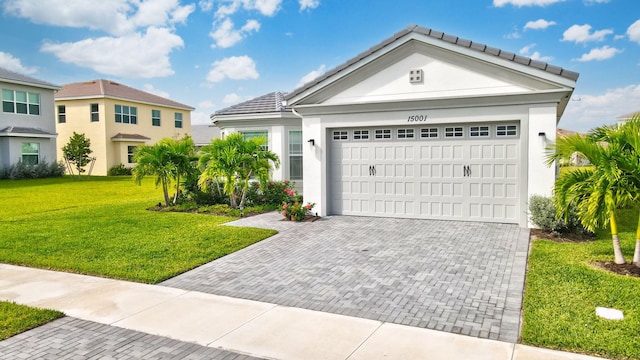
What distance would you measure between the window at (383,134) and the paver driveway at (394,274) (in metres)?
2.81

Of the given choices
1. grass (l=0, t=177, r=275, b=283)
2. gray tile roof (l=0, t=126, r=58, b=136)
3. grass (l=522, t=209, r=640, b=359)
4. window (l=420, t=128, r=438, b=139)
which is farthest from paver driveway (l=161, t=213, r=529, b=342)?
gray tile roof (l=0, t=126, r=58, b=136)

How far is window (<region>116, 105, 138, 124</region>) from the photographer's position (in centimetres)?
3411

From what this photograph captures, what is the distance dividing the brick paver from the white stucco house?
846 cm

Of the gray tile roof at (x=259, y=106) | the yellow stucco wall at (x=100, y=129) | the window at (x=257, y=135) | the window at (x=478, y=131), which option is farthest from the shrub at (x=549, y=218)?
the yellow stucco wall at (x=100, y=129)

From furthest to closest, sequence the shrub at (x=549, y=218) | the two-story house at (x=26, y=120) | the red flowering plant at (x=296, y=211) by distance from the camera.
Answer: the two-story house at (x=26, y=120) → the red flowering plant at (x=296, y=211) → the shrub at (x=549, y=218)

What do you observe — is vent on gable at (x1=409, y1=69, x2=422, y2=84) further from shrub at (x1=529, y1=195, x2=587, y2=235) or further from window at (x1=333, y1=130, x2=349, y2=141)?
shrub at (x1=529, y1=195, x2=587, y2=235)

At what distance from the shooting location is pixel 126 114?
114ft

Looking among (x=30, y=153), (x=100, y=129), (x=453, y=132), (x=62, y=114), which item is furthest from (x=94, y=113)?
(x=453, y=132)

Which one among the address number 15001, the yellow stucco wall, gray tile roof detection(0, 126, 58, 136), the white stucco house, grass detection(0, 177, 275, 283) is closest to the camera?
grass detection(0, 177, 275, 283)

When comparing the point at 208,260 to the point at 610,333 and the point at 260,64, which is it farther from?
the point at 260,64

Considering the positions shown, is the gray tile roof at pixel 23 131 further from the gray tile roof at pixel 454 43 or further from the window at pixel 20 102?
→ the gray tile roof at pixel 454 43

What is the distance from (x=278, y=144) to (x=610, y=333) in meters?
12.9

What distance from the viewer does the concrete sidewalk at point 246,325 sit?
14.8 feet

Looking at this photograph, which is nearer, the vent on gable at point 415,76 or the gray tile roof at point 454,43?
the gray tile roof at point 454,43
